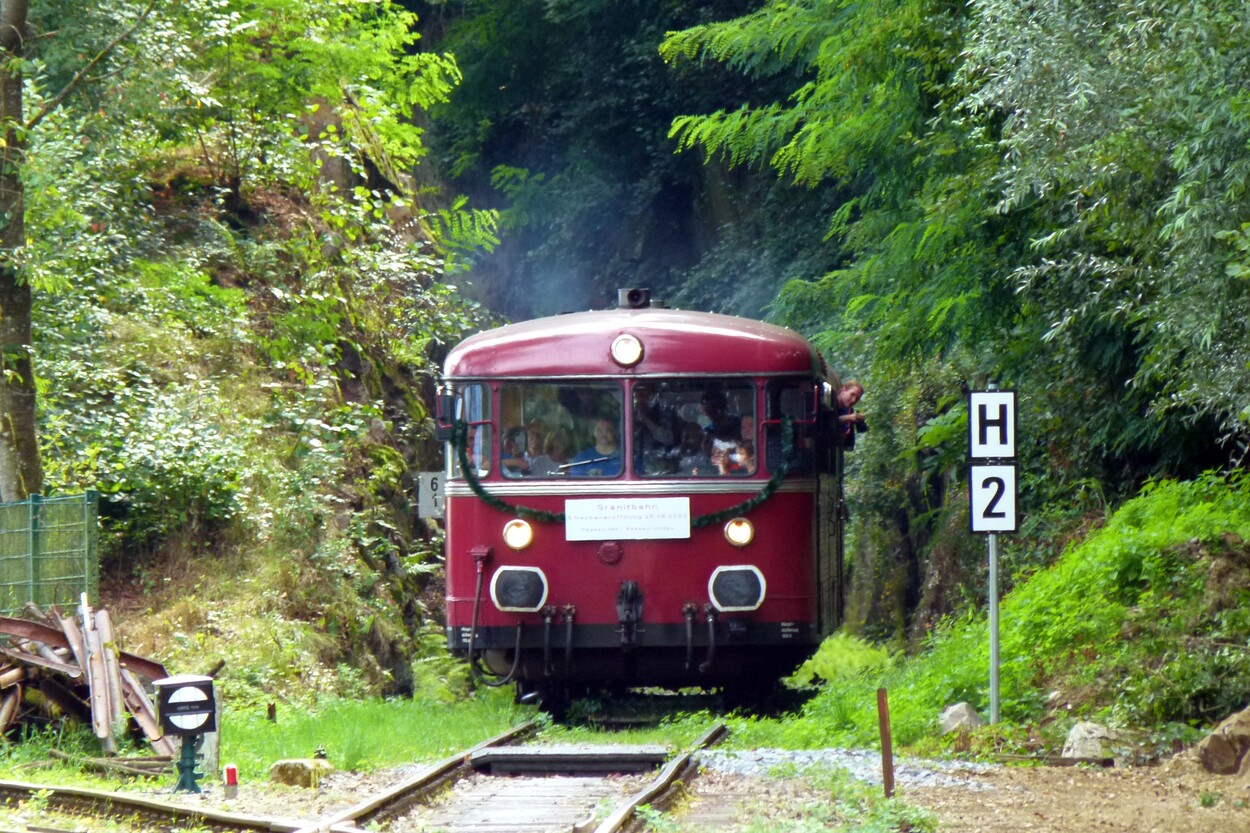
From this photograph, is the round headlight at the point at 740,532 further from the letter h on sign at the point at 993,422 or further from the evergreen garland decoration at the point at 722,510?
the letter h on sign at the point at 993,422

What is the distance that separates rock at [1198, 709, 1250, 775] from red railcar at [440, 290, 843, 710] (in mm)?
3679

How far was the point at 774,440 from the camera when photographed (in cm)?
1253

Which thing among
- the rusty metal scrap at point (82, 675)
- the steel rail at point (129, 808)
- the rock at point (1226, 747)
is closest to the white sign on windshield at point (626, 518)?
the rusty metal scrap at point (82, 675)

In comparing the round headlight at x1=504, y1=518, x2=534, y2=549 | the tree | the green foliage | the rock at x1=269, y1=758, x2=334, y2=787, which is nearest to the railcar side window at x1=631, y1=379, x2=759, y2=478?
the round headlight at x1=504, y1=518, x2=534, y2=549

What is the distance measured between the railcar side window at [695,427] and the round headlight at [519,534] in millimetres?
1054

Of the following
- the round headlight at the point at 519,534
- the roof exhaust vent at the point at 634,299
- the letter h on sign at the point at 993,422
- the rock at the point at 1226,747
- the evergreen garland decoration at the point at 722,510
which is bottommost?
the rock at the point at 1226,747

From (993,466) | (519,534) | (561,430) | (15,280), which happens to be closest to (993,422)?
(993,466)

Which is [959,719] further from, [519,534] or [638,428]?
[519,534]

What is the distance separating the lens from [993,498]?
11023mm

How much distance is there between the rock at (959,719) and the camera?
1138 centimetres

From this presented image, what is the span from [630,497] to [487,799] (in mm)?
3746

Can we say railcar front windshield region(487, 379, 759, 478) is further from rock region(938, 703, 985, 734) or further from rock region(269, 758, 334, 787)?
rock region(269, 758, 334, 787)

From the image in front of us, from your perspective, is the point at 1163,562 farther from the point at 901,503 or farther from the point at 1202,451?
the point at 901,503

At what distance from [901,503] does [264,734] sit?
1316 centimetres
